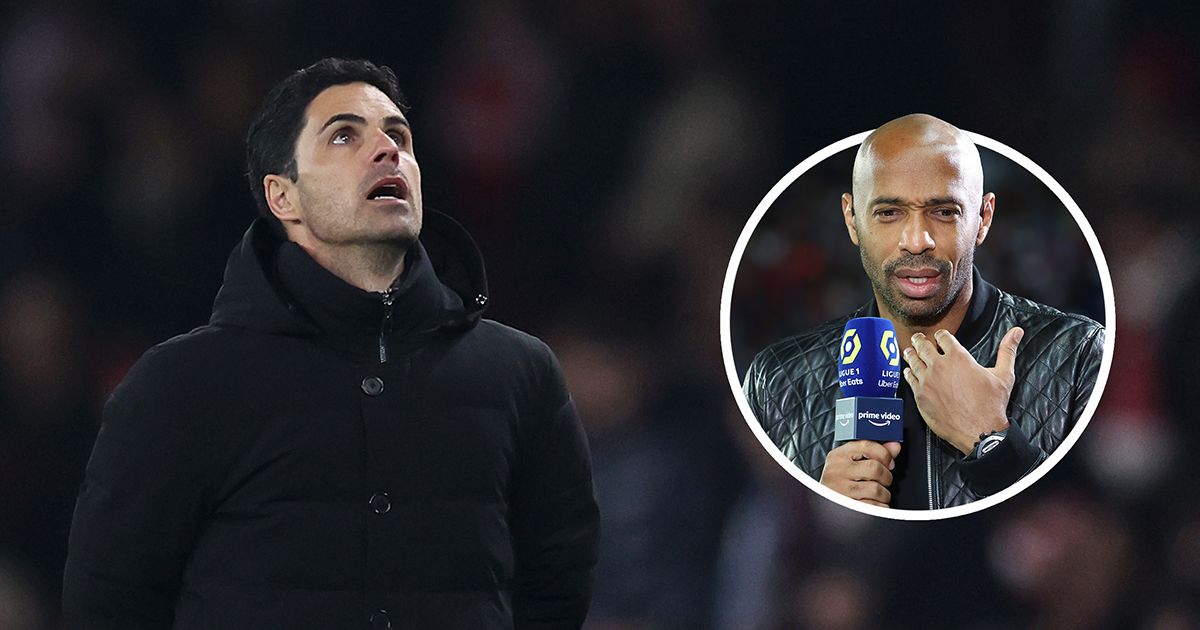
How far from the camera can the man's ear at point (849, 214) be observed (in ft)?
4.85

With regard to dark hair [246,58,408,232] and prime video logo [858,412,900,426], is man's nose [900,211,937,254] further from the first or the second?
Result: dark hair [246,58,408,232]

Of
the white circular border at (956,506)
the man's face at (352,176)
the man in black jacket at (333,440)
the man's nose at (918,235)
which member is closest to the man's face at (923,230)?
the man's nose at (918,235)

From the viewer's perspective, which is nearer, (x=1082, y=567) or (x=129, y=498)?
(x=129, y=498)

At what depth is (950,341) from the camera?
143cm

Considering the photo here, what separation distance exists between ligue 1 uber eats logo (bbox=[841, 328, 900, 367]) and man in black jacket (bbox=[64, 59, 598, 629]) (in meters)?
0.33

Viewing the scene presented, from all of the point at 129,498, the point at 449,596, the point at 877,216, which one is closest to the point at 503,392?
the point at 449,596

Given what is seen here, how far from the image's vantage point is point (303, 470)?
1.17m

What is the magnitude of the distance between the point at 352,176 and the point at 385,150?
4cm

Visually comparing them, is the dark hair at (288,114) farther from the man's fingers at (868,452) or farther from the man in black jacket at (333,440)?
the man's fingers at (868,452)

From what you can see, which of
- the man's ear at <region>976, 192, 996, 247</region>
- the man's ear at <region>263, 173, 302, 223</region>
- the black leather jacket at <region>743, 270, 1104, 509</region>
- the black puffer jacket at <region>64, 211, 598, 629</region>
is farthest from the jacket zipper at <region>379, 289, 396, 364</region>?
the man's ear at <region>976, 192, 996, 247</region>

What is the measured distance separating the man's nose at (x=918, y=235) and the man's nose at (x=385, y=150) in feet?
1.69

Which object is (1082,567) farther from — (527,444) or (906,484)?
(527,444)

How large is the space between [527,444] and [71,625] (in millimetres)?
414

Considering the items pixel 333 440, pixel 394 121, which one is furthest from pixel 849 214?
pixel 333 440
